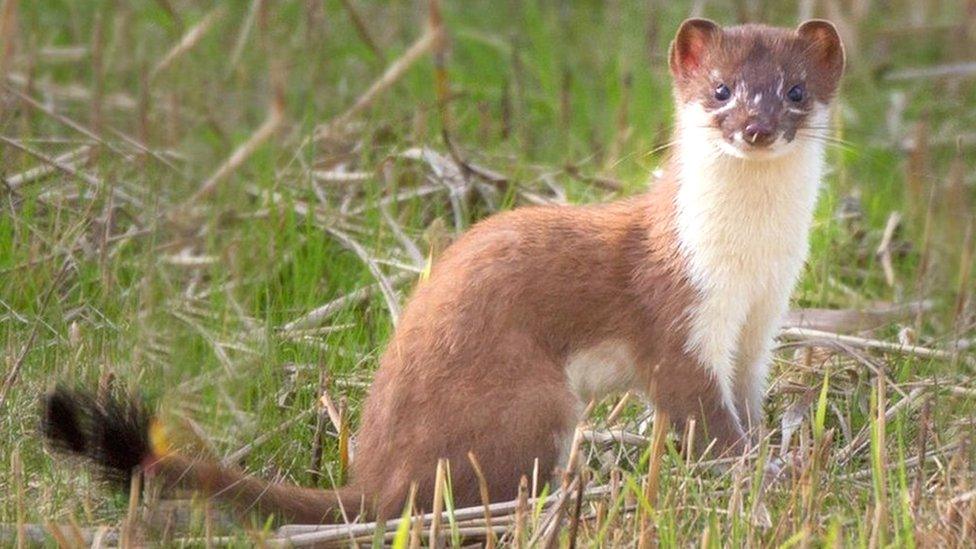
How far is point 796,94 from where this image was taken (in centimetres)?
461

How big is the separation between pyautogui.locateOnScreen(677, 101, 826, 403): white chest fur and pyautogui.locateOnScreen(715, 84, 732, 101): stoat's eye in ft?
0.22

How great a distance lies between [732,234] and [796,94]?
0.39 metres

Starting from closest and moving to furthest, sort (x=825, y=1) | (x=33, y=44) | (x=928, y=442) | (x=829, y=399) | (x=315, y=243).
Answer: (x=928, y=442), (x=829, y=399), (x=315, y=243), (x=33, y=44), (x=825, y=1)

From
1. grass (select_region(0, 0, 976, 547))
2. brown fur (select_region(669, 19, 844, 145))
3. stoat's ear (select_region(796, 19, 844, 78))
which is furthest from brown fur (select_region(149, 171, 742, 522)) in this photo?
stoat's ear (select_region(796, 19, 844, 78))

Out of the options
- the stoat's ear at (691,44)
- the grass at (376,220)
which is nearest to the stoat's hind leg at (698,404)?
the grass at (376,220)

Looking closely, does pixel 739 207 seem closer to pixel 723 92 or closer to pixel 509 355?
pixel 723 92

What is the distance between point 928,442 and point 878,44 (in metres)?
4.99

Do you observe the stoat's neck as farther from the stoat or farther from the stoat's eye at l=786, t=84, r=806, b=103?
the stoat's eye at l=786, t=84, r=806, b=103

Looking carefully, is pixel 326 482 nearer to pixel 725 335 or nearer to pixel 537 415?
pixel 537 415

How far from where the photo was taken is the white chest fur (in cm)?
462

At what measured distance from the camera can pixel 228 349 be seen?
5348 mm

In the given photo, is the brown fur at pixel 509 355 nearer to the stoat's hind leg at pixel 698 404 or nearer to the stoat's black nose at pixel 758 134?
the stoat's hind leg at pixel 698 404

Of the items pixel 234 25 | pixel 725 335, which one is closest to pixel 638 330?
pixel 725 335

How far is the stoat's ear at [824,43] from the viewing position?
4.67 meters
